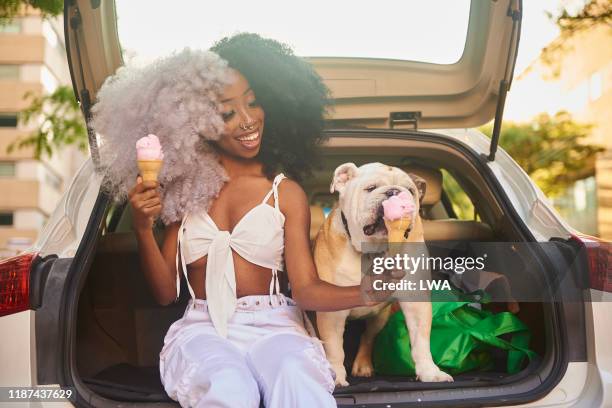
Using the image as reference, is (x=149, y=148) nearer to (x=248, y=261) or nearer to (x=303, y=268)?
(x=248, y=261)

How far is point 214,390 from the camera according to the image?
2.00 m

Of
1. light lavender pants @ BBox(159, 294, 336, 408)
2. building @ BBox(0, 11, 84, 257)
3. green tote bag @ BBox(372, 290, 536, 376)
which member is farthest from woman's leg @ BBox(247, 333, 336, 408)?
building @ BBox(0, 11, 84, 257)

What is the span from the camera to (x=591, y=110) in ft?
66.2

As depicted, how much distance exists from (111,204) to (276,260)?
0.67m

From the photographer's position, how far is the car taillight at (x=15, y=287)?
2.13 meters

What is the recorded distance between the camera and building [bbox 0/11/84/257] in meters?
21.4

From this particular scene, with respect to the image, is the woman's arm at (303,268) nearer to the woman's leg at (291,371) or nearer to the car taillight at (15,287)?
the woman's leg at (291,371)

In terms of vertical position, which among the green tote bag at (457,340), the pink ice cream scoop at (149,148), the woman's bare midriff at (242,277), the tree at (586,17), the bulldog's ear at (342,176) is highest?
the tree at (586,17)

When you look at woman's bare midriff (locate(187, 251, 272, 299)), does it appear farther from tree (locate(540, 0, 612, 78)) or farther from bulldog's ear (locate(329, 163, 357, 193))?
tree (locate(540, 0, 612, 78))

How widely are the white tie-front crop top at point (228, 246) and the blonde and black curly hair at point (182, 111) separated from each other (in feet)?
0.25

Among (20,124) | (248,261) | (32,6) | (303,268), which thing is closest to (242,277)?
(248,261)

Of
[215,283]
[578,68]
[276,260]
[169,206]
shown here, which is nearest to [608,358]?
[276,260]

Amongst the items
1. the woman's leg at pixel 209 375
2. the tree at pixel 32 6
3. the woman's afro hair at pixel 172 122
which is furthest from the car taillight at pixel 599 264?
the tree at pixel 32 6

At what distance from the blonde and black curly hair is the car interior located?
37cm
